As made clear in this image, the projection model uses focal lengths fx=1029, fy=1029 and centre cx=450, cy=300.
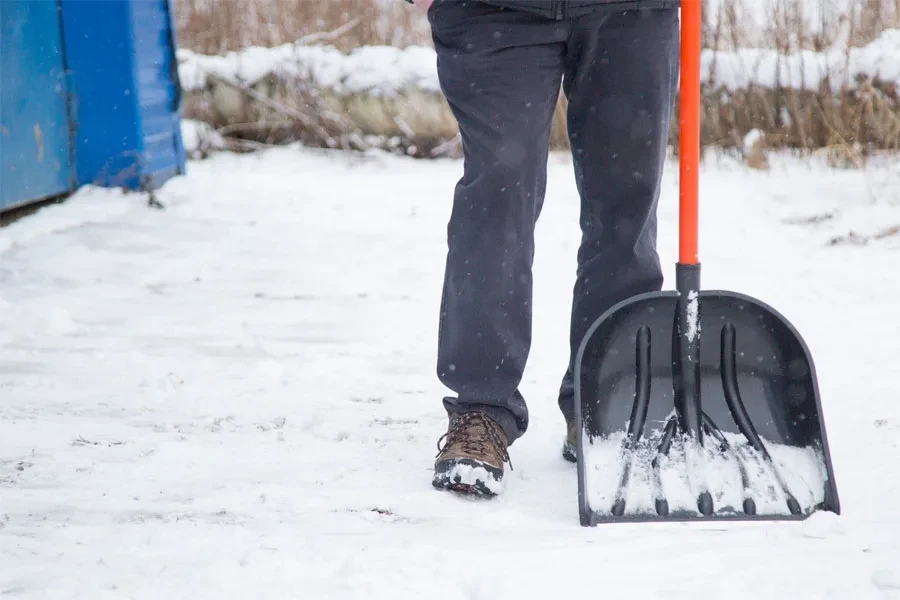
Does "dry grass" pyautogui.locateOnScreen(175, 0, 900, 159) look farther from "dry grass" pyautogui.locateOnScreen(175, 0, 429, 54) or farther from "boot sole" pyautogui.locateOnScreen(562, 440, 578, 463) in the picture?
"boot sole" pyautogui.locateOnScreen(562, 440, 578, 463)

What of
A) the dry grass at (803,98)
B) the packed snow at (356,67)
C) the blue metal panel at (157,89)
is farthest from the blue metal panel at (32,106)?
the dry grass at (803,98)

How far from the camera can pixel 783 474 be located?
1.72m

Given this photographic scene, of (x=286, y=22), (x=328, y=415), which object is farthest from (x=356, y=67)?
(x=328, y=415)

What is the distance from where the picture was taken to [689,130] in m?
1.83

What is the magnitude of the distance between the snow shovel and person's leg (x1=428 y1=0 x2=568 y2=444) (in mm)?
191

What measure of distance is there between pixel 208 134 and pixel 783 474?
238 inches

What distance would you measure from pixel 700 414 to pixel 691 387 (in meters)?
0.05

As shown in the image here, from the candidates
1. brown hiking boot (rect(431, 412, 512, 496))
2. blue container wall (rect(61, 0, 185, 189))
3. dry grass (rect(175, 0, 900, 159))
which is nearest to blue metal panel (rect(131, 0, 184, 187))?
blue container wall (rect(61, 0, 185, 189))

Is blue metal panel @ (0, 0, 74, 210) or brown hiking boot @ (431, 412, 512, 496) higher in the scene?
blue metal panel @ (0, 0, 74, 210)

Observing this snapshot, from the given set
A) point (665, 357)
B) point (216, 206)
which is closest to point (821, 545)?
point (665, 357)

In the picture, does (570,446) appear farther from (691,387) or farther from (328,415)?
(328,415)

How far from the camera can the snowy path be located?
4.99 feet

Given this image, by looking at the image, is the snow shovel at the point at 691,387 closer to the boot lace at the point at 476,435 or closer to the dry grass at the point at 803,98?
the boot lace at the point at 476,435

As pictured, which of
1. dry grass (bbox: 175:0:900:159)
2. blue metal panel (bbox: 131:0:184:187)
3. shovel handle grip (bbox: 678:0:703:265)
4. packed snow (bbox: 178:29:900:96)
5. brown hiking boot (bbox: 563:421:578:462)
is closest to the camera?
shovel handle grip (bbox: 678:0:703:265)
